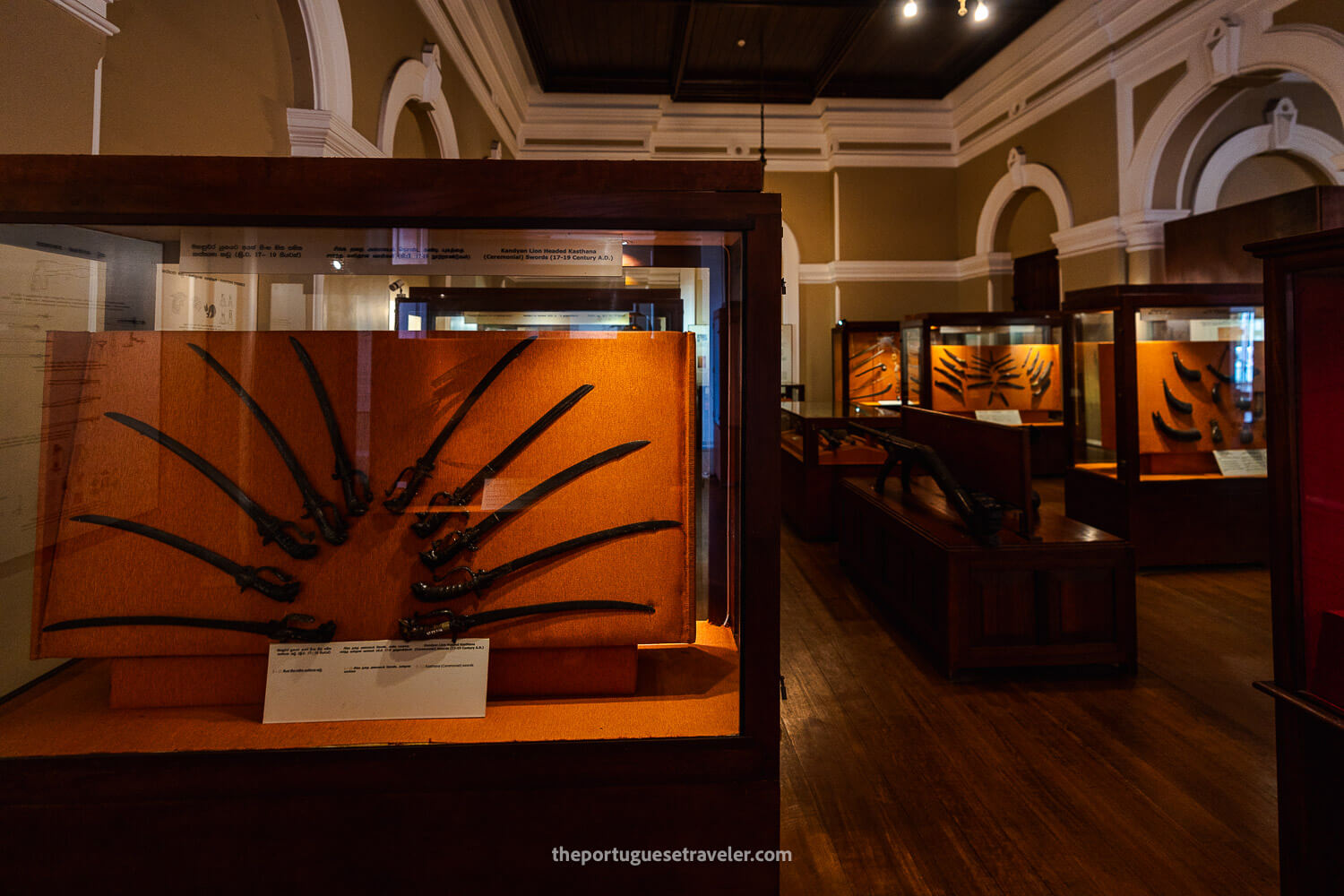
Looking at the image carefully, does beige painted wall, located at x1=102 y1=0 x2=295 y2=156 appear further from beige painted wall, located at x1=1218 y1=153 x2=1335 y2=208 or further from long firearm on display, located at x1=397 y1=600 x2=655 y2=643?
beige painted wall, located at x1=1218 y1=153 x2=1335 y2=208

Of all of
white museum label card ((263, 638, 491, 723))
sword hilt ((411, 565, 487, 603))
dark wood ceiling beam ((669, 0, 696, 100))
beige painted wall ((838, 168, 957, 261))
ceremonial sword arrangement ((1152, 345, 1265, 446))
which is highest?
dark wood ceiling beam ((669, 0, 696, 100))

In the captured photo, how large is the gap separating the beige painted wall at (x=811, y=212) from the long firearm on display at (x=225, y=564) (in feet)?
32.2

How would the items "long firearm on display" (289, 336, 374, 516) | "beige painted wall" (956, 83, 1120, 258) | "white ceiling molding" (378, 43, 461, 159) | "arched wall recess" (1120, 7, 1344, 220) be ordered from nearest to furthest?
"long firearm on display" (289, 336, 374, 516) < "white ceiling molding" (378, 43, 461, 159) < "arched wall recess" (1120, 7, 1344, 220) < "beige painted wall" (956, 83, 1120, 258)

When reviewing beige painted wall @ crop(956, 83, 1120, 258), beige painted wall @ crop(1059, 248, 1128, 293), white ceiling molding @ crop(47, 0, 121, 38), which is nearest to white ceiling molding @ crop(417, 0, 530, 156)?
white ceiling molding @ crop(47, 0, 121, 38)

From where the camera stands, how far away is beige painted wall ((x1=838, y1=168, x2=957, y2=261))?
984 centimetres

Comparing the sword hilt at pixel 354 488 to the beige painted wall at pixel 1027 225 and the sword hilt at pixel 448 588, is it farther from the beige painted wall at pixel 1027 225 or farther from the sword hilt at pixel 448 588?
the beige painted wall at pixel 1027 225

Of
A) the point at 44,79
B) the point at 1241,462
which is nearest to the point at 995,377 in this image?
the point at 1241,462

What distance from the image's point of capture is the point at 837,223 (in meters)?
9.88

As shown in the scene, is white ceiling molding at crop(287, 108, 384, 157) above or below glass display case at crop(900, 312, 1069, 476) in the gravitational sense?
above

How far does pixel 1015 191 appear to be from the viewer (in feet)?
27.8

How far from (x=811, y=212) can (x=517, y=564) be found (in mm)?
10030

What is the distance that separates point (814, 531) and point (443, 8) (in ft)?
17.3

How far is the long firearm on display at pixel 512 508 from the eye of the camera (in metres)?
1.04

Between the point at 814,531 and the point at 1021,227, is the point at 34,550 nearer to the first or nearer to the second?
the point at 814,531
